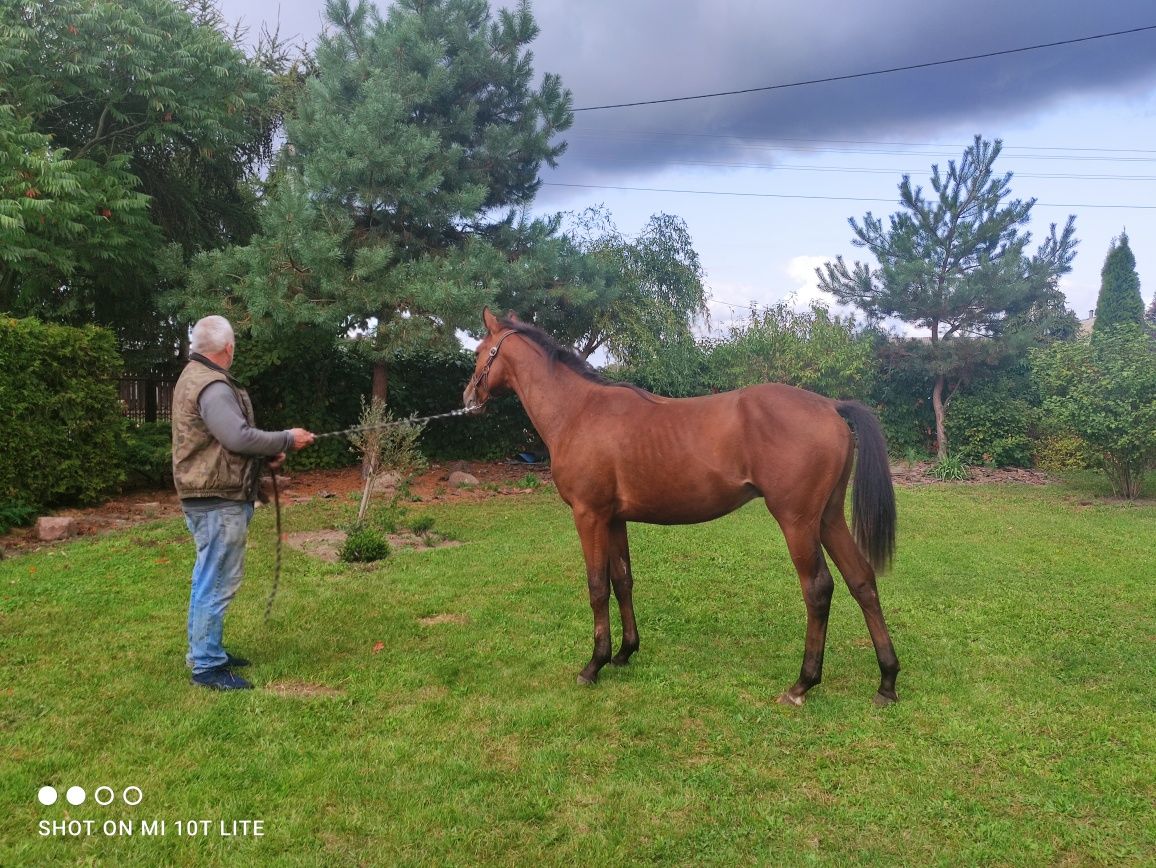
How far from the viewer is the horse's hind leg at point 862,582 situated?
14.5 ft

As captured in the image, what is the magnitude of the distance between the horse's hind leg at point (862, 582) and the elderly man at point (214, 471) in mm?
3211

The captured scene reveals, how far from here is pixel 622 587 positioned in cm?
498

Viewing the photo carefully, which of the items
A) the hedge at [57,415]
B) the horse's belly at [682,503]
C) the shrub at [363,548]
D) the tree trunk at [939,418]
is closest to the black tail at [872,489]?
the horse's belly at [682,503]

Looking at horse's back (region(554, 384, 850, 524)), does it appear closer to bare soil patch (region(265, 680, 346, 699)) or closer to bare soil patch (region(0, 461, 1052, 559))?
bare soil patch (region(265, 680, 346, 699))

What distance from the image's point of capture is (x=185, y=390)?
4.19 meters

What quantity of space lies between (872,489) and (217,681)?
414 cm

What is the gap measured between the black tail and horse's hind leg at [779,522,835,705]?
15.8 inches

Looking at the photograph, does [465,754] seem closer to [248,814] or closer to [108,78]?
[248,814]

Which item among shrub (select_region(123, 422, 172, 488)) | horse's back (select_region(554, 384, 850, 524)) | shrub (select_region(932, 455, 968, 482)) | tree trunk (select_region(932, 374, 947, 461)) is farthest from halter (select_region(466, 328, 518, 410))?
tree trunk (select_region(932, 374, 947, 461))

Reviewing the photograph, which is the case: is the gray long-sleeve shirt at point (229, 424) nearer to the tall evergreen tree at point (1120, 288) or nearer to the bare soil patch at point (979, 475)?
the bare soil patch at point (979, 475)

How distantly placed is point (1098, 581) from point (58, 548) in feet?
35.6

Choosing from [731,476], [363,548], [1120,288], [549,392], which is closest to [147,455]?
[363,548]

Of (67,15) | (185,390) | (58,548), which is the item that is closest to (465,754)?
(185,390)

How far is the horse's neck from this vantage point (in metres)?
4.93
